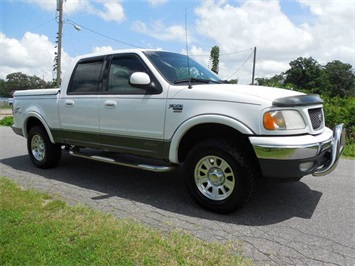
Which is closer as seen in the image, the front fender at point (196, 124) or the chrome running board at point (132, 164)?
the front fender at point (196, 124)

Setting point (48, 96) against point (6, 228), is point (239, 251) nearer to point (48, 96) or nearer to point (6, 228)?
point (6, 228)

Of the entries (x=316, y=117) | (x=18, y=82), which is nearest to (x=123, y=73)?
(x=316, y=117)

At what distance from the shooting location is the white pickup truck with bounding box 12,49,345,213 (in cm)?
346

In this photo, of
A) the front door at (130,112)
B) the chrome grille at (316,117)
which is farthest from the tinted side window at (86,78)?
the chrome grille at (316,117)

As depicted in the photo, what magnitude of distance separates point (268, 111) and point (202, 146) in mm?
876

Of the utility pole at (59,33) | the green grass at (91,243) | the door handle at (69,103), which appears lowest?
the green grass at (91,243)

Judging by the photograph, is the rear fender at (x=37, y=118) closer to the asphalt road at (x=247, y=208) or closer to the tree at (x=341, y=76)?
the asphalt road at (x=247, y=208)

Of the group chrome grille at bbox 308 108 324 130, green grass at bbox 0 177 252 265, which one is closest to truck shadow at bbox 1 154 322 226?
A: green grass at bbox 0 177 252 265

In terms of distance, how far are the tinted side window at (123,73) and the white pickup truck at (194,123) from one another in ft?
0.05

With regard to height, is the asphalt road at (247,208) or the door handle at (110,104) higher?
the door handle at (110,104)

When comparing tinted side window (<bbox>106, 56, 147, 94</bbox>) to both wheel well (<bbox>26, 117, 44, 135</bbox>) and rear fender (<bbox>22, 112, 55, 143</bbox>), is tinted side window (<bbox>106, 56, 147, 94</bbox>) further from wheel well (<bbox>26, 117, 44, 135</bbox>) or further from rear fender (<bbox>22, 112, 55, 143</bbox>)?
wheel well (<bbox>26, 117, 44, 135</bbox>)

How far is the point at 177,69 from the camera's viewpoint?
14.9 feet

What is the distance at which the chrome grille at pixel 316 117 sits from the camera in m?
3.78

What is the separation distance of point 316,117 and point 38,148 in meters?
4.78
